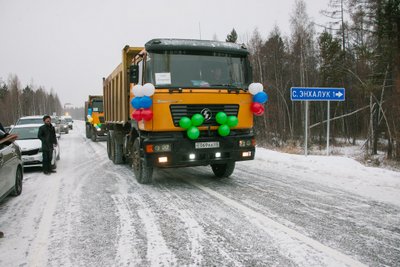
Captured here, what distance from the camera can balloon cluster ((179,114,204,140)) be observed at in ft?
21.8

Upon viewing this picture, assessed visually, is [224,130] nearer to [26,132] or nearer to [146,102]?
[146,102]

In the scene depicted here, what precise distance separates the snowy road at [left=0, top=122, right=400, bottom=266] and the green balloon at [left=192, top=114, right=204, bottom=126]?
1.40 meters

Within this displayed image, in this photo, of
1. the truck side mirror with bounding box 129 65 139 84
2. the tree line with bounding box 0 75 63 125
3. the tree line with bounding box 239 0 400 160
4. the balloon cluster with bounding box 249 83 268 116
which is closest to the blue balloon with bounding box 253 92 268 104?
the balloon cluster with bounding box 249 83 268 116

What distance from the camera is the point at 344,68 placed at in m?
21.2

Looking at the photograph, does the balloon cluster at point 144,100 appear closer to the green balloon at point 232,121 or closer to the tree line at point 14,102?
the green balloon at point 232,121

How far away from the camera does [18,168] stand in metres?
6.89

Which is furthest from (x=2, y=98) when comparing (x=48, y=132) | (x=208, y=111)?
(x=208, y=111)

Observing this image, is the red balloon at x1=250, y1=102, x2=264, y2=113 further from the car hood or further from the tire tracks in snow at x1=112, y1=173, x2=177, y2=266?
the car hood

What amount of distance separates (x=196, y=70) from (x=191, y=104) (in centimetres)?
79

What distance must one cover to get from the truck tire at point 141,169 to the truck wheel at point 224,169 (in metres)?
1.79

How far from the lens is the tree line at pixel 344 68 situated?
1783 centimetres

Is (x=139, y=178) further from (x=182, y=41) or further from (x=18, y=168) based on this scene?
(x=182, y=41)

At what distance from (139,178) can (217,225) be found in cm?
361

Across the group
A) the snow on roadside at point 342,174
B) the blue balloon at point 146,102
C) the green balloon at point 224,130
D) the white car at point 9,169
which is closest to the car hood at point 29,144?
the white car at point 9,169
